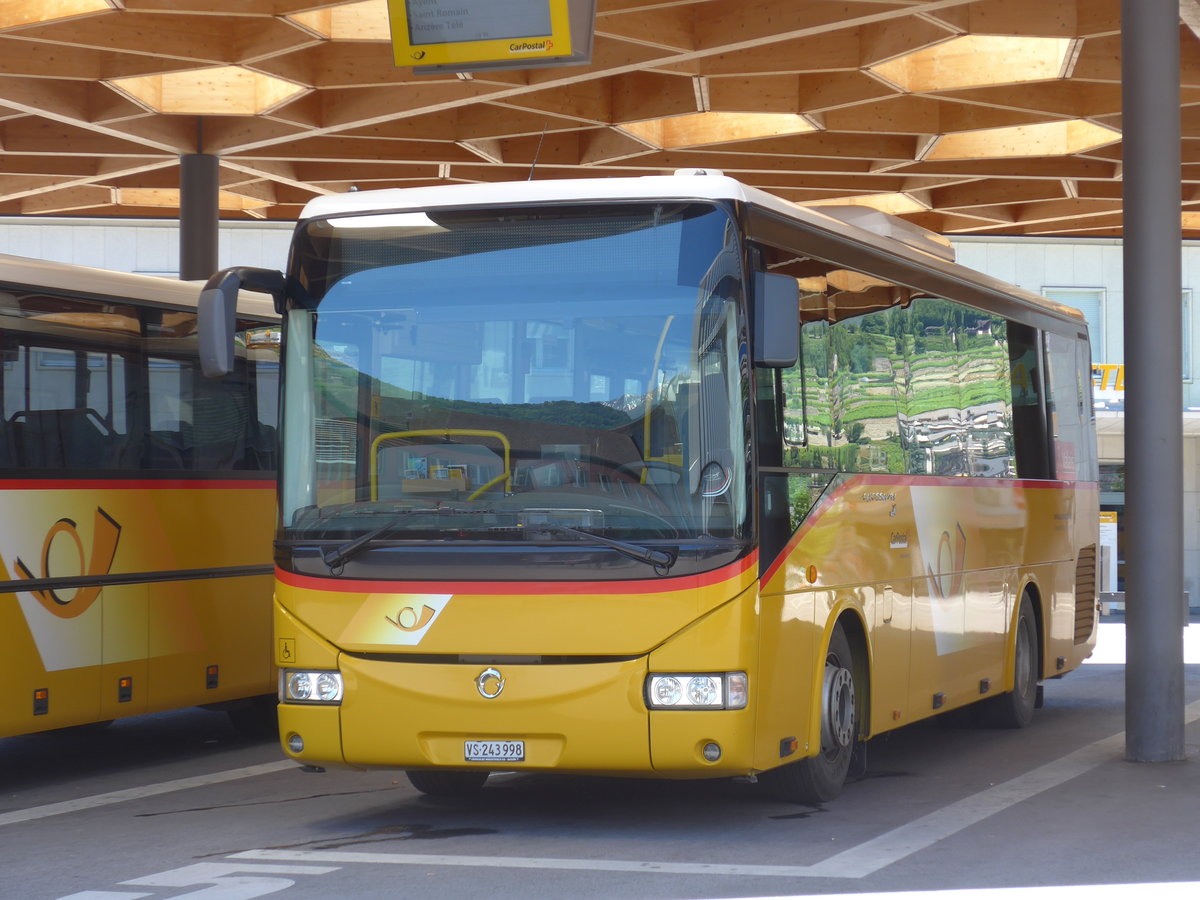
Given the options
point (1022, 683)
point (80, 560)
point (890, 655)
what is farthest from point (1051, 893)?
point (1022, 683)

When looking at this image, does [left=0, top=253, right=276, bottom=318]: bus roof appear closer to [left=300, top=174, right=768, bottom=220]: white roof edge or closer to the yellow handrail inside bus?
[left=300, top=174, right=768, bottom=220]: white roof edge

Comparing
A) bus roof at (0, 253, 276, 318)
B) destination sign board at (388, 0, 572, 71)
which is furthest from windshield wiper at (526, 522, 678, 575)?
destination sign board at (388, 0, 572, 71)

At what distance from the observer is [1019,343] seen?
44.8 ft

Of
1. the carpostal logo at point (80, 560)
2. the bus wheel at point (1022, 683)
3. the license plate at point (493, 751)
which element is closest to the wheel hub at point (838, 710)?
the license plate at point (493, 751)

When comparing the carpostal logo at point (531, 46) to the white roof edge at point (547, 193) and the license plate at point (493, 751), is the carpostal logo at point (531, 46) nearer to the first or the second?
the white roof edge at point (547, 193)

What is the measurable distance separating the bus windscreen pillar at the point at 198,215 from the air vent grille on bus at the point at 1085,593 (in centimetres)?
996

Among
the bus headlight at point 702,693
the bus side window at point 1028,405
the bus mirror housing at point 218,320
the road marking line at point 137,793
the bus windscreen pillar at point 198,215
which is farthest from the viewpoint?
the bus windscreen pillar at point 198,215

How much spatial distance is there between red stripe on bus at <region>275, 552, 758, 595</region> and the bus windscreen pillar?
11574 millimetres

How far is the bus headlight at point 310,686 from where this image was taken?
8773mm

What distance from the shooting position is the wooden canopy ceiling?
14844 mm

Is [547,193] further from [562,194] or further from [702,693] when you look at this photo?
[702,693]

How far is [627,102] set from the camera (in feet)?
60.4

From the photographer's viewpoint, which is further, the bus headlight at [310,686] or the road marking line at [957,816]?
the bus headlight at [310,686]

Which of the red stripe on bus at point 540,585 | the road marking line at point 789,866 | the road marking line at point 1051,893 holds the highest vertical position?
the red stripe on bus at point 540,585
